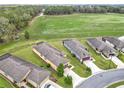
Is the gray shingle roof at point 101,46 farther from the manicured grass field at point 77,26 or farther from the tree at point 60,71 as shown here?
the tree at point 60,71

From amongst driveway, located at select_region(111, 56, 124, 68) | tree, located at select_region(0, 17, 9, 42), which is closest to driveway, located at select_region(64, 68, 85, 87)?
driveway, located at select_region(111, 56, 124, 68)

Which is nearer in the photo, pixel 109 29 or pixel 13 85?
pixel 13 85

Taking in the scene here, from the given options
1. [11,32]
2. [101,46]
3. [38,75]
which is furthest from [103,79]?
[11,32]

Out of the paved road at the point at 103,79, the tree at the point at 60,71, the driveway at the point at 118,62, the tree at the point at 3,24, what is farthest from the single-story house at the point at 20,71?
the driveway at the point at 118,62

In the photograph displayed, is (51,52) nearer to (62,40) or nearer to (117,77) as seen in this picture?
(62,40)

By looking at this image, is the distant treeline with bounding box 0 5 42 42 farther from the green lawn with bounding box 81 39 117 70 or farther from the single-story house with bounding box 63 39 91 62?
the green lawn with bounding box 81 39 117 70

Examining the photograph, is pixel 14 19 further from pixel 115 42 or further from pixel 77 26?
pixel 115 42
